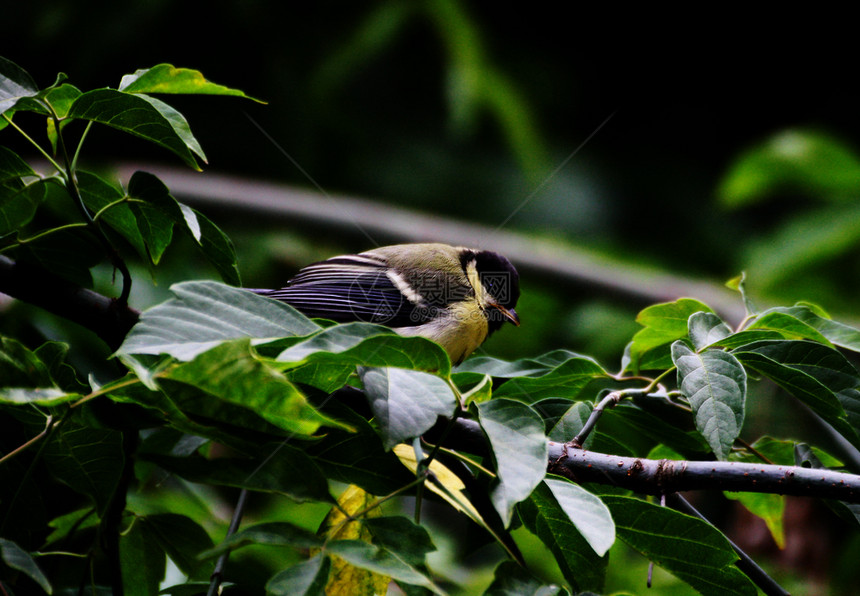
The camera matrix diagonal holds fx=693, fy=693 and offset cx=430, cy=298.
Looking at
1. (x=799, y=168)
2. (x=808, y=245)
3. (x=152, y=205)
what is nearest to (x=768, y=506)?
(x=152, y=205)

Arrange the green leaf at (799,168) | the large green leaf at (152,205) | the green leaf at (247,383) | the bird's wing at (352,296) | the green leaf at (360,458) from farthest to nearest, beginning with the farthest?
the green leaf at (799,168), the bird's wing at (352,296), the large green leaf at (152,205), the green leaf at (360,458), the green leaf at (247,383)

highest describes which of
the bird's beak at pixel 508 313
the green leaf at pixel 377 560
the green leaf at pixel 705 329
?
the green leaf at pixel 705 329

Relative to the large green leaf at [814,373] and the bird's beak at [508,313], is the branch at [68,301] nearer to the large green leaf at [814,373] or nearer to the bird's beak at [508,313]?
the large green leaf at [814,373]

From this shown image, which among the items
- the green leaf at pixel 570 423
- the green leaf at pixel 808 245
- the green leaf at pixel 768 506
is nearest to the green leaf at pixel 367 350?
the green leaf at pixel 570 423

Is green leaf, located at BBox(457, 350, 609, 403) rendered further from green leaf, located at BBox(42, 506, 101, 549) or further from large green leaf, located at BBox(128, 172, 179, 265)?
green leaf, located at BBox(42, 506, 101, 549)

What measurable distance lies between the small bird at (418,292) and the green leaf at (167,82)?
2.54 ft

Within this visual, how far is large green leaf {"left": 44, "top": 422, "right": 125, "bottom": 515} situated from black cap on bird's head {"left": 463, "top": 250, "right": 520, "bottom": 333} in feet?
3.79

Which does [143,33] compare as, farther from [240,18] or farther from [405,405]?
[405,405]

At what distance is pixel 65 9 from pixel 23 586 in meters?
2.77

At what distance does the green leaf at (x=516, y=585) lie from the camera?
0.60m

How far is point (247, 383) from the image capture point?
521 millimetres

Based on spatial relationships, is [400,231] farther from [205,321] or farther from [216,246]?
[205,321]

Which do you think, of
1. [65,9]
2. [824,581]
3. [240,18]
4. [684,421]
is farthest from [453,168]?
[684,421]

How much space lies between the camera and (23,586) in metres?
0.77
